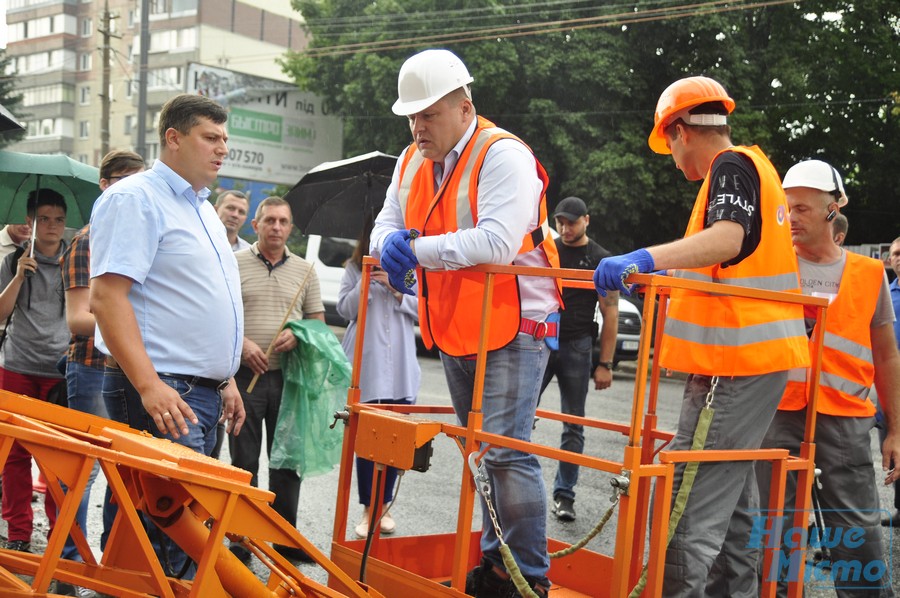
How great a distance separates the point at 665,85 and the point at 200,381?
21.4m

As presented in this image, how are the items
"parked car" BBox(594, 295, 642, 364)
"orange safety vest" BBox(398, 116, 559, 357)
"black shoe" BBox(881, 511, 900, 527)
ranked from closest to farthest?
"orange safety vest" BBox(398, 116, 559, 357) < "black shoe" BBox(881, 511, 900, 527) < "parked car" BBox(594, 295, 642, 364)

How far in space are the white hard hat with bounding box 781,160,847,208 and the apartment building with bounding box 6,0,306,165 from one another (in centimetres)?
5213

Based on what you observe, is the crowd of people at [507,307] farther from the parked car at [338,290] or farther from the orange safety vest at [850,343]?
the parked car at [338,290]

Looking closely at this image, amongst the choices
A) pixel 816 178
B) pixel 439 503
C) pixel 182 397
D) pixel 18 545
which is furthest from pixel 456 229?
pixel 439 503

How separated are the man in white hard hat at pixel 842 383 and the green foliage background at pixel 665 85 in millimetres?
17430

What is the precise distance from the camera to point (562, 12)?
77.9ft

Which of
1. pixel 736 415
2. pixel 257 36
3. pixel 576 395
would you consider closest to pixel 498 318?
pixel 736 415

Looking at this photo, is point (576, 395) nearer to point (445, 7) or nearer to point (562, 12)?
point (562, 12)

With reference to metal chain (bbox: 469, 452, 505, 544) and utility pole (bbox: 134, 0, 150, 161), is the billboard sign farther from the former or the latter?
metal chain (bbox: 469, 452, 505, 544)

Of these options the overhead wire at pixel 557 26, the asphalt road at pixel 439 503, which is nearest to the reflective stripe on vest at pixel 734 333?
the asphalt road at pixel 439 503

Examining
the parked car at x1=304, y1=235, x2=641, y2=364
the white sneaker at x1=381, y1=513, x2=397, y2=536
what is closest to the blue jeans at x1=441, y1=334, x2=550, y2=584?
the white sneaker at x1=381, y1=513, x2=397, y2=536

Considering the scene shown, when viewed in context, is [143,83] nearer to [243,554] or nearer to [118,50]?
[243,554]

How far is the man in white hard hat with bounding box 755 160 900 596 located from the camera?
4.27 meters

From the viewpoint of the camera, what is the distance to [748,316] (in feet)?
11.1
